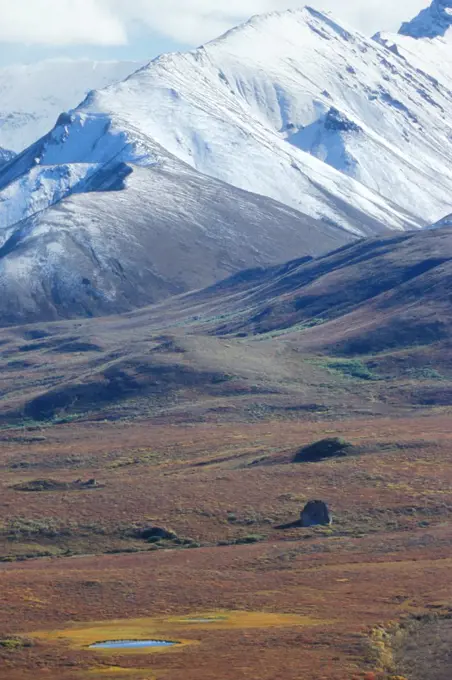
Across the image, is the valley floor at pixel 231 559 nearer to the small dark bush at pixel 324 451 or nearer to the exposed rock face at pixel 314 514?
the exposed rock face at pixel 314 514

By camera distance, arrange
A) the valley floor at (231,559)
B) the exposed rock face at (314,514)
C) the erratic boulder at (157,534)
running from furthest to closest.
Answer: the exposed rock face at (314,514) < the erratic boulder at (157,534) < the valley floor at (231,559)

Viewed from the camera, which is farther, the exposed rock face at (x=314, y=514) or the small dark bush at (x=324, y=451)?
the small dark bush at (x=324, y=451)

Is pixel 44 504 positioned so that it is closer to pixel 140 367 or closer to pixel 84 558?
pixel 84 558

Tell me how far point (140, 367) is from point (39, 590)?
305 ft

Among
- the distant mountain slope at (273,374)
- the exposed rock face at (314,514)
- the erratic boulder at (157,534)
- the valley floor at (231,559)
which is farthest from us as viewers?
the distant mountain slope at (273,374)

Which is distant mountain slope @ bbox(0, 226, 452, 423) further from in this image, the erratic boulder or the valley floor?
the erratic boulder

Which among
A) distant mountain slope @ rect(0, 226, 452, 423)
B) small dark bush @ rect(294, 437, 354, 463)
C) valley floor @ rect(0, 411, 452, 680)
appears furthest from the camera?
distant mountain slope @ rect(0, 226, 452, 423)

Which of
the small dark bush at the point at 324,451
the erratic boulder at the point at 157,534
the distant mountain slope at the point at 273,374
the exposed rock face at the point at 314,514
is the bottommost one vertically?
the distant mountain slope at the point at 273,374

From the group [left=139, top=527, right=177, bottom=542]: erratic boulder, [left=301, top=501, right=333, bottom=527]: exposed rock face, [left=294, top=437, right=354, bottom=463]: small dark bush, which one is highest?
[left=301, top=501, right=333, bottom=527]: exposed rock face

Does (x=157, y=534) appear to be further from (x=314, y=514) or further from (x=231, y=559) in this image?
(x=231, y=559)

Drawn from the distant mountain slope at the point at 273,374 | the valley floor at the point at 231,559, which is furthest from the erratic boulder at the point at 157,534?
the distant mountain slope at the point at 273,374

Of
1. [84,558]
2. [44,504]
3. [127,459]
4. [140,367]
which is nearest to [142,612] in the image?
[84,558]

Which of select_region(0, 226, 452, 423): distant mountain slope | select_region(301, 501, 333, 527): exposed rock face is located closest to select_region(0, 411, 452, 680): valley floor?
select_region(301, 501, 333, 527): exposed rock face

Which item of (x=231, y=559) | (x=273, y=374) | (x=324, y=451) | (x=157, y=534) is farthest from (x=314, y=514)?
(x=273, y=374)
